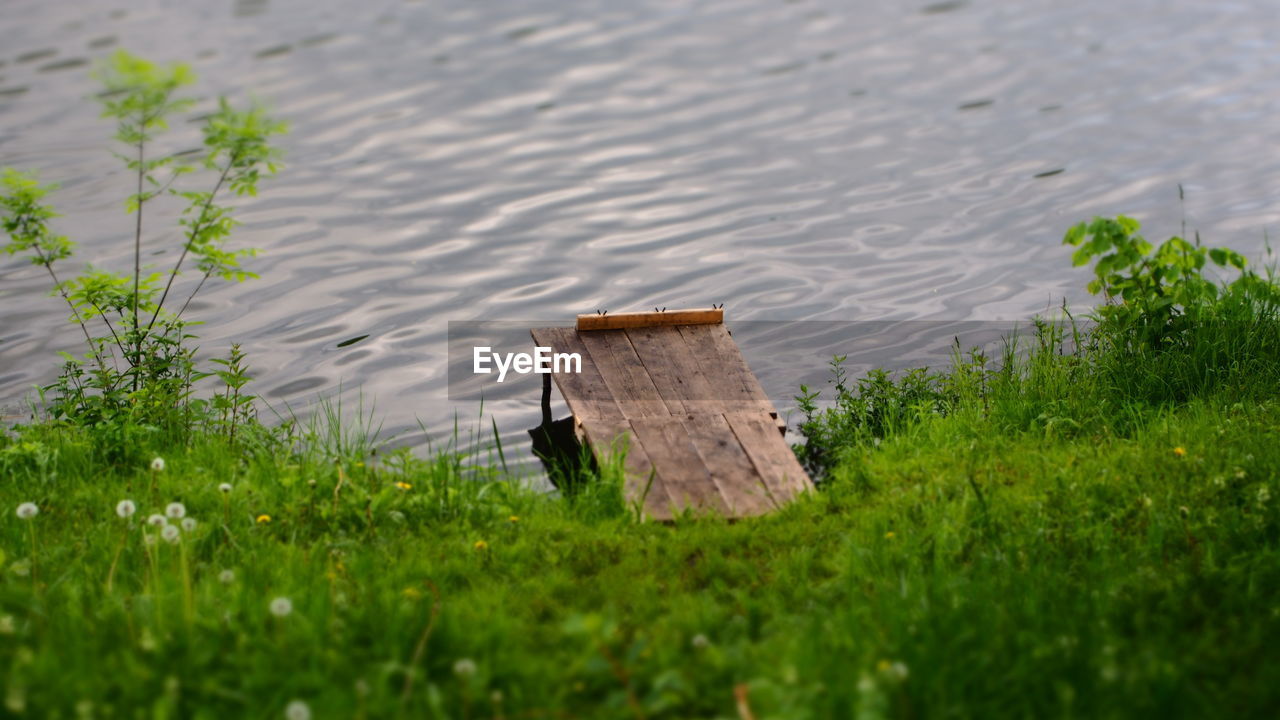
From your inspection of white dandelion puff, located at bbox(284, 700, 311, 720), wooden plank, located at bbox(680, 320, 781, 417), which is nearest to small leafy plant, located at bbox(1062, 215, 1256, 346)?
wooden plank, located at bbox(680, 320, 781, 417)

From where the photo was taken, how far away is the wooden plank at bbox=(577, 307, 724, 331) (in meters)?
7.77

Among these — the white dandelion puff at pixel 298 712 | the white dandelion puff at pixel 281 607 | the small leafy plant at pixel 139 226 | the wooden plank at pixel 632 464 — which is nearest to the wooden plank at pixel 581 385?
the wooden plank at pixel 632 464

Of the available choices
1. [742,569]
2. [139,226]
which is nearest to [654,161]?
[139,226]

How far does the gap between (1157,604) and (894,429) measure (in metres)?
2.66

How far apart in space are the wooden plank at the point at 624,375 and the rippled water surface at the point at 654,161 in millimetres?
787

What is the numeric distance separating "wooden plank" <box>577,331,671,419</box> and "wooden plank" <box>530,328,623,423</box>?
39mm

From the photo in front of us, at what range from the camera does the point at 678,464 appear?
6309mm

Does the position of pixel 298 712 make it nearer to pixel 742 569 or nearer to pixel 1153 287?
pixel 742 569

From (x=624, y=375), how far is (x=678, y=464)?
1134 millimetres

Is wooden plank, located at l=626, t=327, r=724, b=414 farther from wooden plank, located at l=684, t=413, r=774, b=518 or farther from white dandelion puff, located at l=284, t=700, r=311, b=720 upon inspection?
white dandelion puff, located at l=284, t=700, r=311, b=720

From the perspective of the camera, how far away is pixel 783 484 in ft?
20.1

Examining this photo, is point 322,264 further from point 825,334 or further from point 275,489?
point 275,489

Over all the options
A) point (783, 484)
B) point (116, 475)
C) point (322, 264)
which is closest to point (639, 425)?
point (783, 484)

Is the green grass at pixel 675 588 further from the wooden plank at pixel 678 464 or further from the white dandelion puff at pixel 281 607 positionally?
the wooden plank at pixel 678 464
